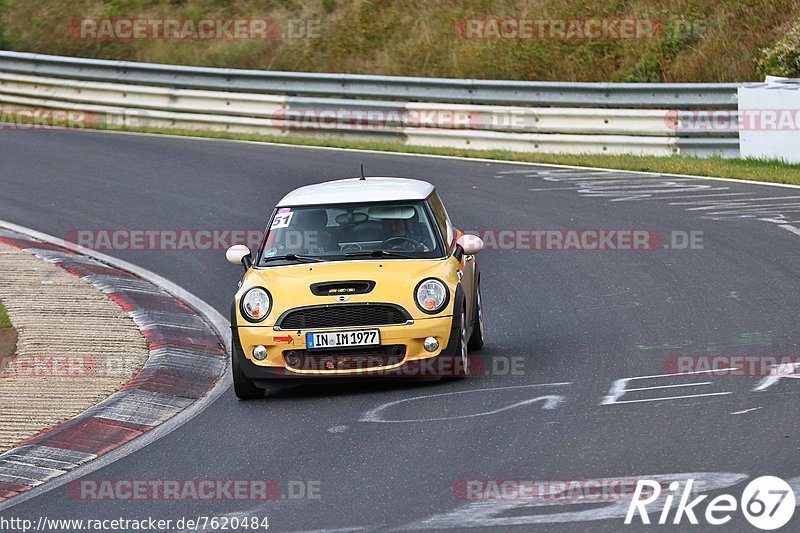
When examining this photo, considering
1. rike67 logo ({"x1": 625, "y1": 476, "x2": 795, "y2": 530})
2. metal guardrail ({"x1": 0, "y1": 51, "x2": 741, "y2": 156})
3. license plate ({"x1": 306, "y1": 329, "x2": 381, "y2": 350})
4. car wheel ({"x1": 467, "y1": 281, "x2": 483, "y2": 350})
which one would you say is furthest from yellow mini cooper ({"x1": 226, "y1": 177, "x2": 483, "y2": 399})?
metal guardrail ({"x1": 0, "y1": 51, "x2": 741, "y2": 156})

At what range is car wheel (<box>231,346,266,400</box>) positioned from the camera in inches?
380

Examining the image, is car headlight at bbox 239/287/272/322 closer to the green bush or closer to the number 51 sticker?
the number 51 sticker

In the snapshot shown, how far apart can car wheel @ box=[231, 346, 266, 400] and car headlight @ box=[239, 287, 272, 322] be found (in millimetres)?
274

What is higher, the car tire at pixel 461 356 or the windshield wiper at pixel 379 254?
the windshield wiper at pixel 379 254

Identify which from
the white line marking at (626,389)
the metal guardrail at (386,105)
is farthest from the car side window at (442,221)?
the metal guardrail at (386,105)

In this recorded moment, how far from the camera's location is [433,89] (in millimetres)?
21812

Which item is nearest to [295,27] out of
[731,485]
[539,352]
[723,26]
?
[723,26]

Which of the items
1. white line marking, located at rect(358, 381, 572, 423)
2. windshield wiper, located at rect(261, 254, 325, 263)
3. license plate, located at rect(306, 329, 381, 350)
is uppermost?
windshield wiper, located at rect(261, 254, 325, 263)

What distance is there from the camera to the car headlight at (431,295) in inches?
375

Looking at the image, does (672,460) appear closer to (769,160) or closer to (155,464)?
(155,464)

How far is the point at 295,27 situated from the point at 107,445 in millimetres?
19482

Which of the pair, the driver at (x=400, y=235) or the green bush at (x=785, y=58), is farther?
the green bush at (x=785, y=58)

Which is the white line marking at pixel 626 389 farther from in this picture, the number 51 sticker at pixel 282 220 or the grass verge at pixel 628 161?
the grass verge at pixel 628 161

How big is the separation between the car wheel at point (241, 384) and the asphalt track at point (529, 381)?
93 millimetres
